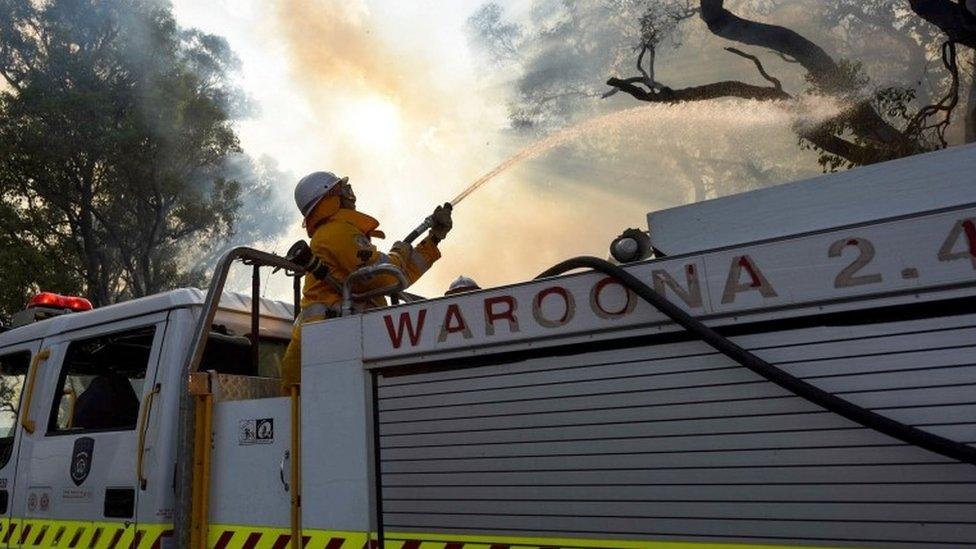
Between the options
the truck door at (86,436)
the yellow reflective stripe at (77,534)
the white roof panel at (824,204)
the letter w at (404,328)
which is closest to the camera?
the white roof panel at (824,204)

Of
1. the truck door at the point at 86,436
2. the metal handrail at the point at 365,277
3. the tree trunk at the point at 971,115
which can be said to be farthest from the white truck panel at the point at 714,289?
the tree trunk at the point at 971,115

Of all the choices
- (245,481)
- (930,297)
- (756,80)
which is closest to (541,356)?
(930,297)

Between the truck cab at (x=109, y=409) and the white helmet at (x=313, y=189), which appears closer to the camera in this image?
the truck cab at (x=109, y=409)

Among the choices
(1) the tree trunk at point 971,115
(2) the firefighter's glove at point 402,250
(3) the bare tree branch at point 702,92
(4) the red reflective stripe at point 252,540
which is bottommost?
(4) the red reflective stripe at point 252,540

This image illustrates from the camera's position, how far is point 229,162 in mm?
22828

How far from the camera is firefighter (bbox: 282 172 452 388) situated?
3.62 metres

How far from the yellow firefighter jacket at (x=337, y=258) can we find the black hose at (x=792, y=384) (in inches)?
61.4

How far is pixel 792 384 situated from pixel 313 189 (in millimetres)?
2858

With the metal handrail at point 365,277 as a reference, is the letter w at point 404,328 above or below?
below

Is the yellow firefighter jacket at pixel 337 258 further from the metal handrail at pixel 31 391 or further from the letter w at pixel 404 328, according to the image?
the metal handrail at pixel 31 391

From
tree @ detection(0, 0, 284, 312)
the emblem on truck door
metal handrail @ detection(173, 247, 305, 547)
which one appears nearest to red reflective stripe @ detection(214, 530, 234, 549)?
metal handrail @ detection(173, 247, 305, 547)

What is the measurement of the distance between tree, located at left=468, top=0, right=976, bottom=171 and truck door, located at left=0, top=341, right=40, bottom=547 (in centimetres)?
951

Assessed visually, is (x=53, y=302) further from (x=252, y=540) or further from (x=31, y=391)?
(x=252, y=540)

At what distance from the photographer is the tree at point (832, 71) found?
1014 cm
